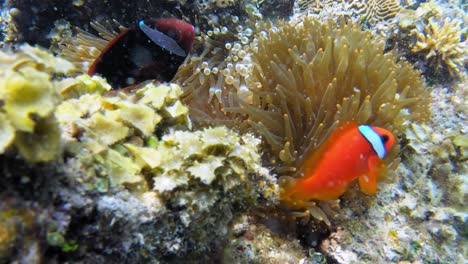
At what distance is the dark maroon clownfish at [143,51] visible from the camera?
2.52m

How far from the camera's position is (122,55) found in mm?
2557

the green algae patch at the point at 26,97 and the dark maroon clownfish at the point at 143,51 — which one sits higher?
the green algae patch at the point at 26,97

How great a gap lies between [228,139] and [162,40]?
1102 mm

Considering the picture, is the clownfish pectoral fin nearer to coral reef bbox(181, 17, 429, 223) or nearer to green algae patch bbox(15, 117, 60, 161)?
coral reef bbox(181, 17, 429, 223)

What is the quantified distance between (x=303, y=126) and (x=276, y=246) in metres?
0.99

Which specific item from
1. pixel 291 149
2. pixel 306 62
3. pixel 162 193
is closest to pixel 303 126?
pixel 291 149

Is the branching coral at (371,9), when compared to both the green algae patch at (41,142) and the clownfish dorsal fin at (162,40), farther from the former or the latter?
the green algae patch at (41,142)

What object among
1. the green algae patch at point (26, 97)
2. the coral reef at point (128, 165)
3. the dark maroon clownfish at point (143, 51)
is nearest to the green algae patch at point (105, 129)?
the coral reef at point (128, 165)

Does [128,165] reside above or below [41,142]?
below

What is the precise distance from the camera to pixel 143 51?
2.58 metres

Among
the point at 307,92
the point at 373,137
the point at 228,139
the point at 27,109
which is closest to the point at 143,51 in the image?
the point at 228,139

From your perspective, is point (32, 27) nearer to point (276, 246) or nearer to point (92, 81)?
point (92, 81)

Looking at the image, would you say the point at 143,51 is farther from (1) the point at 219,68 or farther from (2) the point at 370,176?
(2) the point at 370,176

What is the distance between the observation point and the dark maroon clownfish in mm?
2518
